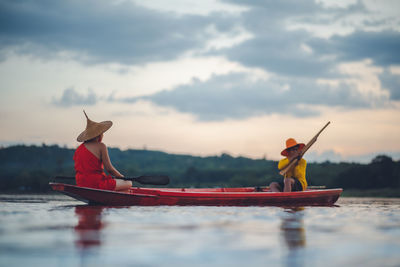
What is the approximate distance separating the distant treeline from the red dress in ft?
77.9

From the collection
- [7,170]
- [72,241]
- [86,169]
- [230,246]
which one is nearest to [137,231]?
[72,241]

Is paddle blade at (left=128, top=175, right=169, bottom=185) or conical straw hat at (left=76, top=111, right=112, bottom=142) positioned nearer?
conical straw hat at (left=76, top=111, right=112, bottom=142)

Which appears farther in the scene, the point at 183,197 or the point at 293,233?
the point at 183,197

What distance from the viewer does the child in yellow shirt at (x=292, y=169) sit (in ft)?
42.5

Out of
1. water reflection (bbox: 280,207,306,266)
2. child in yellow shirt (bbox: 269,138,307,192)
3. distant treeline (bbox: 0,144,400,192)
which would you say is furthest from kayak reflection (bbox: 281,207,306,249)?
distant treeline (bbox: 0,144,400,192)

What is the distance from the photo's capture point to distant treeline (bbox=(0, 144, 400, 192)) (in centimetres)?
4103

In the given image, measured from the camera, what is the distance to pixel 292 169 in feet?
43.5

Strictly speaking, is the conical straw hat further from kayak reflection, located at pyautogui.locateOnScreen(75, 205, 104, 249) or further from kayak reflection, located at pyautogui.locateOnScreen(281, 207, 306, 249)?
kayak reflection, located at pyautogui.locateOnScreen(281, 207, 306, 249)

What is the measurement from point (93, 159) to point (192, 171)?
61692 millimetres

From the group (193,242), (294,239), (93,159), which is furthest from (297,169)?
(193,242)

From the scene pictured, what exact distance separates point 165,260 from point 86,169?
701cm

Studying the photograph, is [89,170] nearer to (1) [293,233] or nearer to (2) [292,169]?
(2) [292,169]

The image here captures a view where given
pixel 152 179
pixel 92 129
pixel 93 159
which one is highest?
A: pixel 92 129

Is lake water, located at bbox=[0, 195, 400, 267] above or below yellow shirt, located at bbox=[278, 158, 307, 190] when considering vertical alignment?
below
